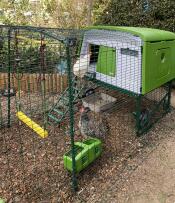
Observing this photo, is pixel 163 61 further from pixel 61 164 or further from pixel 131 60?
pixel 61 164

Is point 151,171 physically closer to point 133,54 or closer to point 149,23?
point 133,54

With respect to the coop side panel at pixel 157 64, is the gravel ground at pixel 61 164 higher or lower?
lower

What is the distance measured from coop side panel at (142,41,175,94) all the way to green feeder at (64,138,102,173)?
1.30 meters

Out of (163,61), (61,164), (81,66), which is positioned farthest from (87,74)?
(61,164)

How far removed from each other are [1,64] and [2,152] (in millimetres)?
1673

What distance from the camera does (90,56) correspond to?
5.48m

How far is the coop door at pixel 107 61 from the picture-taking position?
502 cm

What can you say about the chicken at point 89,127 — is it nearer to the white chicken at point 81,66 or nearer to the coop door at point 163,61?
the white chicken at point 81,66

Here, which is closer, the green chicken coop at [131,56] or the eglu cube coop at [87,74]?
the eglu cube coop at [87,74]

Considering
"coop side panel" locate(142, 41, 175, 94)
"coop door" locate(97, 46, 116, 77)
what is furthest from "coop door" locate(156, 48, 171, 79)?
"coop door" locate(97, 46, 116, 77)

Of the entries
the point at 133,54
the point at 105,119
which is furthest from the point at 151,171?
the point at 133,54

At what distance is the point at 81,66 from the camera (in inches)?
205

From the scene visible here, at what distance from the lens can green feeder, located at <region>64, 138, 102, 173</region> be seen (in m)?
3.65

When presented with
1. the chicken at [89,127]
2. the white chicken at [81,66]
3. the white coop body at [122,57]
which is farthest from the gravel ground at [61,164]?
the white chicken at [81,66]
